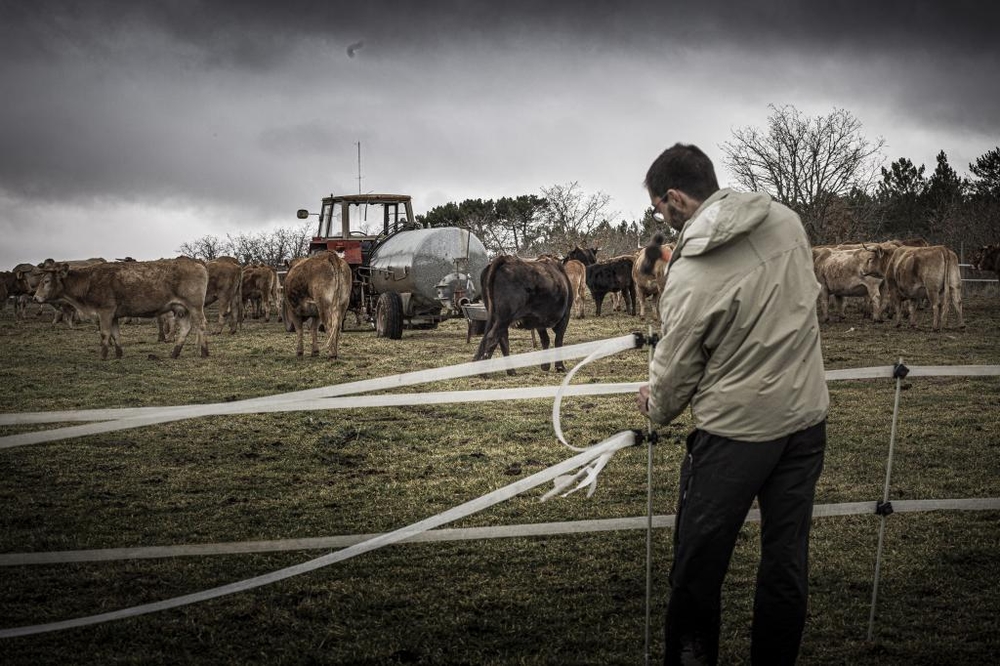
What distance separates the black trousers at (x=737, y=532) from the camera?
2.35 m

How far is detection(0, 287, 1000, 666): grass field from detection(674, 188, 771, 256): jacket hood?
5.97 ft

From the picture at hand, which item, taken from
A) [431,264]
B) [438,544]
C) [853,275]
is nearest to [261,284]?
[431,264]

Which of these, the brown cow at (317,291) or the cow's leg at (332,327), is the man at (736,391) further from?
the brown cow at (317,291)

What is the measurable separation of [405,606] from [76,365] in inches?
422

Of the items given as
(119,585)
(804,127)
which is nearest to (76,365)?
(119,585)

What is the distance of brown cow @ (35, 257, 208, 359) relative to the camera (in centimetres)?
1333

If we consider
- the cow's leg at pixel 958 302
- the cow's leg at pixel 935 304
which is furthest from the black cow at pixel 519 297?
the cow's leg at pixel 958 302

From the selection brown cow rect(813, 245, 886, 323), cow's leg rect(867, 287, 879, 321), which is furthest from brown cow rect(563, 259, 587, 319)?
cow's leg rect(867, 287, 879, 321)

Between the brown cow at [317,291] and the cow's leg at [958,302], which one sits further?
the cow's leg at [958,302]

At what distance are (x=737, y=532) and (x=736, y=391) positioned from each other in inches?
17.5

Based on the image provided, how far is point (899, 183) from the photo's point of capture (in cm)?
4841


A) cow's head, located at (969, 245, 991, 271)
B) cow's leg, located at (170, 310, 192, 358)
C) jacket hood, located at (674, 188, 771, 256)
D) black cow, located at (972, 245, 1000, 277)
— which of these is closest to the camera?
jacket hood, located at (674, 188, 771, 256)

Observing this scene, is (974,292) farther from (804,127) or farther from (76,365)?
(76,365)

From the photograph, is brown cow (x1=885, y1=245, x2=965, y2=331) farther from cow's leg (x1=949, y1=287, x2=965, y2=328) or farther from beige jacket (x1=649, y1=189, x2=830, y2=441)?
beige jacket (x1=649, y1=189, x2=830, y2=441)
